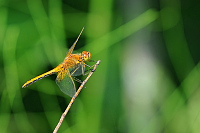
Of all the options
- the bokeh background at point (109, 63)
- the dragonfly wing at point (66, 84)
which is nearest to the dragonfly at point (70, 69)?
the dragonfly wing at point (66, 84)

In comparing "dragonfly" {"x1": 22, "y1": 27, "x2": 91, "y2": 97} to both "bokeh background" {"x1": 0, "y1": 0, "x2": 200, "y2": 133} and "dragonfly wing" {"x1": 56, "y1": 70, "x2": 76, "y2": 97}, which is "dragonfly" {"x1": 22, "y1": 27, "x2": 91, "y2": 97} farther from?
"bokeh background" {"x1": 0, "y1": 0, "x2": 200, "y2": 133}

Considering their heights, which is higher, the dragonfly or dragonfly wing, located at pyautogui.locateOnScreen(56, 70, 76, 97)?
the dragonfly

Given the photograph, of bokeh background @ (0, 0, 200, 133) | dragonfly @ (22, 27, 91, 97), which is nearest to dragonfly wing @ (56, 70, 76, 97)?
dragonfly @ (22, 27, 91, 97)

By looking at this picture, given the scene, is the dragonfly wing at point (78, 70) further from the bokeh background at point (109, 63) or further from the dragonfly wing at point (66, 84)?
the bokeh background at point (109, 63)

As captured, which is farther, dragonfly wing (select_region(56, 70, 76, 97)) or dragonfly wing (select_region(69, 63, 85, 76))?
dragonfly wing (select_region(69, 63, 85, 76))

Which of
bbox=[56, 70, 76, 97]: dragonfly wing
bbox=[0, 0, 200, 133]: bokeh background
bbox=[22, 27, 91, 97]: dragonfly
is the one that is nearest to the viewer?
bbox=[56, 70, 76, 97]: dragonfly wing

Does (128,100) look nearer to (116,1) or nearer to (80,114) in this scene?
(80,114)

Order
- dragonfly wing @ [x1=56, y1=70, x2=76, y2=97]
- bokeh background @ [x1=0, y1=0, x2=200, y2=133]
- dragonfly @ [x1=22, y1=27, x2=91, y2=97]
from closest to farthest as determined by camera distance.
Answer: dragonfly wing @ [x1=56, y1=70, x2=76, y2=97] → dragonfly @ [x1=22, y1=27, x2=91, y2=97] → bokeh background @ [x1=0, y1=0, x2=200, y2=133]
